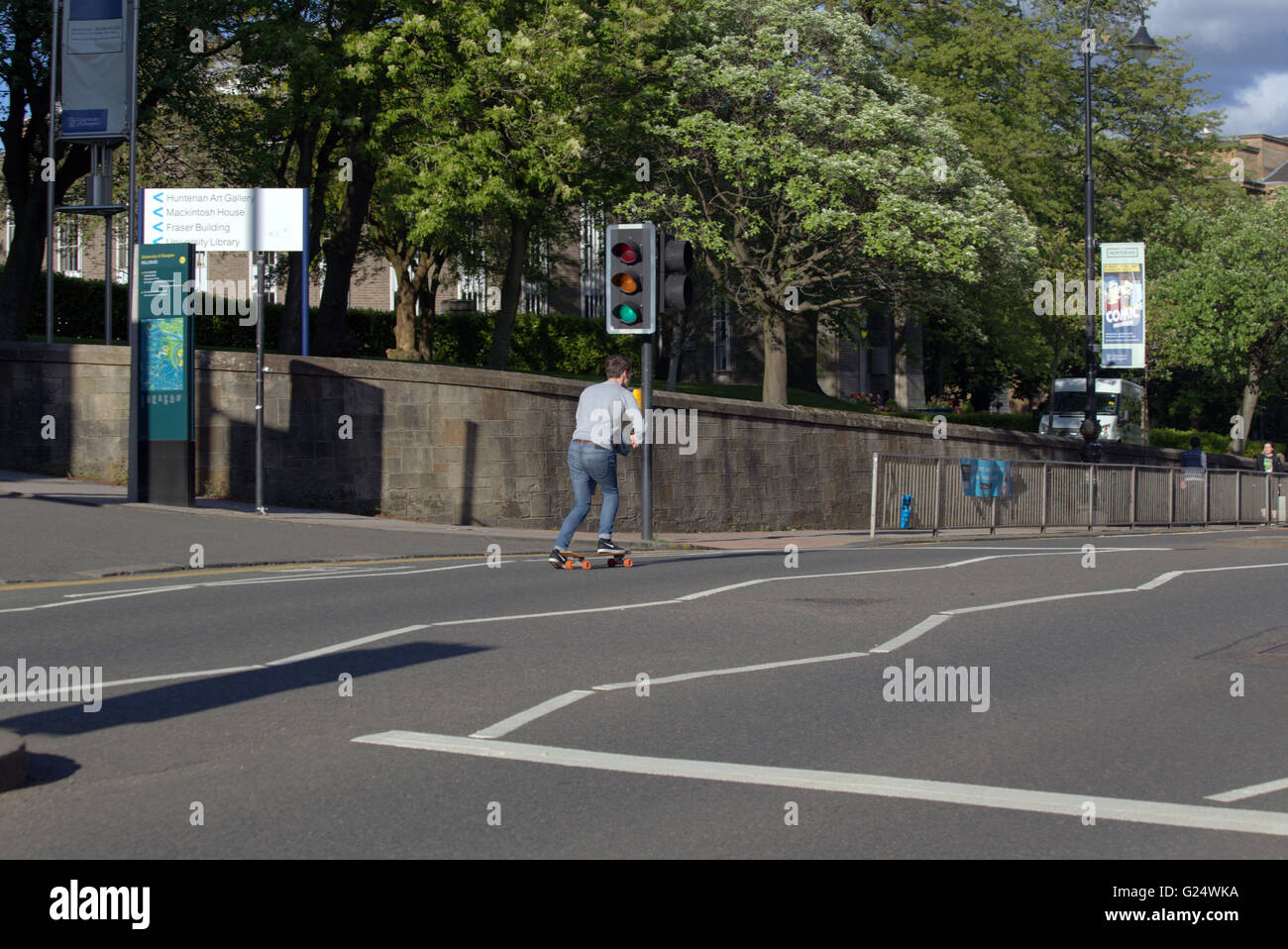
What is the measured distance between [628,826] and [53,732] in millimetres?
2941

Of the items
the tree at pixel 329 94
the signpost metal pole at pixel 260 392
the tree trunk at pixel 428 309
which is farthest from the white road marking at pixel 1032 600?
the tree trunk at pixel 428 309

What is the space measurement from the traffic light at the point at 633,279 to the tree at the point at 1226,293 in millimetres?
43374

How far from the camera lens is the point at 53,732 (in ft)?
20.8

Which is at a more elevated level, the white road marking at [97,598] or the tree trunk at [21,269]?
the tree trunk at [21,269]

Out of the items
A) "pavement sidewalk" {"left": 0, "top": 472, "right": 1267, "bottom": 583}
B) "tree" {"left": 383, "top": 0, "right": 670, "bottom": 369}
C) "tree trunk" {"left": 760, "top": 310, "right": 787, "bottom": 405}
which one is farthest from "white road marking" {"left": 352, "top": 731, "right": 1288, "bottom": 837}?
"tree trunk" {"left": 760, "top": 310, "right": 787, "bottom": 405}

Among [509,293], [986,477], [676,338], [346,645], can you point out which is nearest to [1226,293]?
[676,338]

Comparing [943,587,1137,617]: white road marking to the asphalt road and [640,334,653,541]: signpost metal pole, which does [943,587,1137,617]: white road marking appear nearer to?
the asphalt road

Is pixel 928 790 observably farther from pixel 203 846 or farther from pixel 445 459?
pixel 445 459

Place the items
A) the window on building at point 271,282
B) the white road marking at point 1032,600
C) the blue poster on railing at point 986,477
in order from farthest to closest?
the window on building at point 271,282
the blue poster on railing at point 986,477
the white road marking at point 1032,600

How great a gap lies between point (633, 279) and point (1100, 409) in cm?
3753

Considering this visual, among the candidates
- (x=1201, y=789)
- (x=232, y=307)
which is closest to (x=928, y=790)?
(x=1201, y=789)

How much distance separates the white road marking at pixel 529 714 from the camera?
6402 millimetres

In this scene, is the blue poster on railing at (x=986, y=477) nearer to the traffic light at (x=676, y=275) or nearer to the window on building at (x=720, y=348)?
the traffic light at (x=676, y=275)
